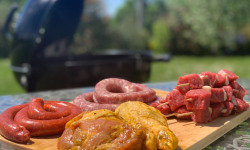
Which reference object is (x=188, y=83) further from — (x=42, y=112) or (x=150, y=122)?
(x=42, y=112)

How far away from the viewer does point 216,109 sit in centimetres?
279

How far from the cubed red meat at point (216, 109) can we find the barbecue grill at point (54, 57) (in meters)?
2.39

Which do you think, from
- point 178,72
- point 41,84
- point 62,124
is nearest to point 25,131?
point 62,124

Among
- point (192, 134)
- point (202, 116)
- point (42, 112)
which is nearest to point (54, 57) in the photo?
point (42, 112)

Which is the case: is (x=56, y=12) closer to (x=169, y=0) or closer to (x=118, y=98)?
(x=118, y=98)

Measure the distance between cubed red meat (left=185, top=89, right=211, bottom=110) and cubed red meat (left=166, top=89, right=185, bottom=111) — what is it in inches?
3.3

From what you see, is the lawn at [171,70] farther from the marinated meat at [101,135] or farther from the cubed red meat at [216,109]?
the marinated meat at [101,135]

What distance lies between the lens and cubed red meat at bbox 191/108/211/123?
8.75 feet

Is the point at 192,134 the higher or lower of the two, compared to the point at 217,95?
lower

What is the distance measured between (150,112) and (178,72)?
13.3 metres

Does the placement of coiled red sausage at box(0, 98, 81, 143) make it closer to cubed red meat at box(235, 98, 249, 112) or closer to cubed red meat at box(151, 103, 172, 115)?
cubed red meat at box(151, 103, 172, 115)

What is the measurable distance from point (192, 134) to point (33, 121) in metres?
1.25

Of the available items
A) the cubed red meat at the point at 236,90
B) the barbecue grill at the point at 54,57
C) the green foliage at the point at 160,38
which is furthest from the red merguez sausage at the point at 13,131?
the green foliage at the point at 160,38

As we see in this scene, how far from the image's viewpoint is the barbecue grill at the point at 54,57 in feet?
17.3
